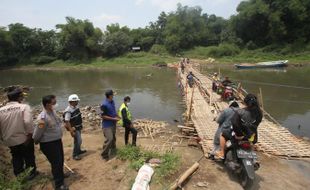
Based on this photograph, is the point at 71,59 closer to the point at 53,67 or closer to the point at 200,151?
the point at 53,67

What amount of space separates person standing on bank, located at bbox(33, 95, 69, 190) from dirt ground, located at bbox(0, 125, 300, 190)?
0.58 meters

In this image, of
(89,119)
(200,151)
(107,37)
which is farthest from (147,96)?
(107,37)

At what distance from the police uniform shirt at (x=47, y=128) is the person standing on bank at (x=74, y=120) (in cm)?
134

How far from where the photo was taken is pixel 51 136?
5.18 metres

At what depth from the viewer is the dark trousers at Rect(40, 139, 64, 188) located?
520 centimetres

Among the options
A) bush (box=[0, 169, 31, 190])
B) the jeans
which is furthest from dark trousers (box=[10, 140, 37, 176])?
the jeans

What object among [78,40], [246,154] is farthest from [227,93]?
[78,40]

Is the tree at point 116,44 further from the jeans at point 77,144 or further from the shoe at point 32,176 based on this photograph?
the shoe at point 32,176

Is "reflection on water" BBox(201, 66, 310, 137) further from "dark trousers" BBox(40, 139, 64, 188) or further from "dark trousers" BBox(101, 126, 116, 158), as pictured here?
"dark trousers" BBox(40, 139, 64, 188)

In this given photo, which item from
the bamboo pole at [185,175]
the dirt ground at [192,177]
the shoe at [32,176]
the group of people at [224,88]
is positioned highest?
the group of people at [224,88]

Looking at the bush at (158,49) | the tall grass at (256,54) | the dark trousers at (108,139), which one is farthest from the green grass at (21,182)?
the bush at (158,49)

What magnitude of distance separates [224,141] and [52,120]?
12.4 feet

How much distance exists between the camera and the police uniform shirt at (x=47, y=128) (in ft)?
16.5

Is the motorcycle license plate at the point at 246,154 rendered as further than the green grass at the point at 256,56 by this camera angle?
No
